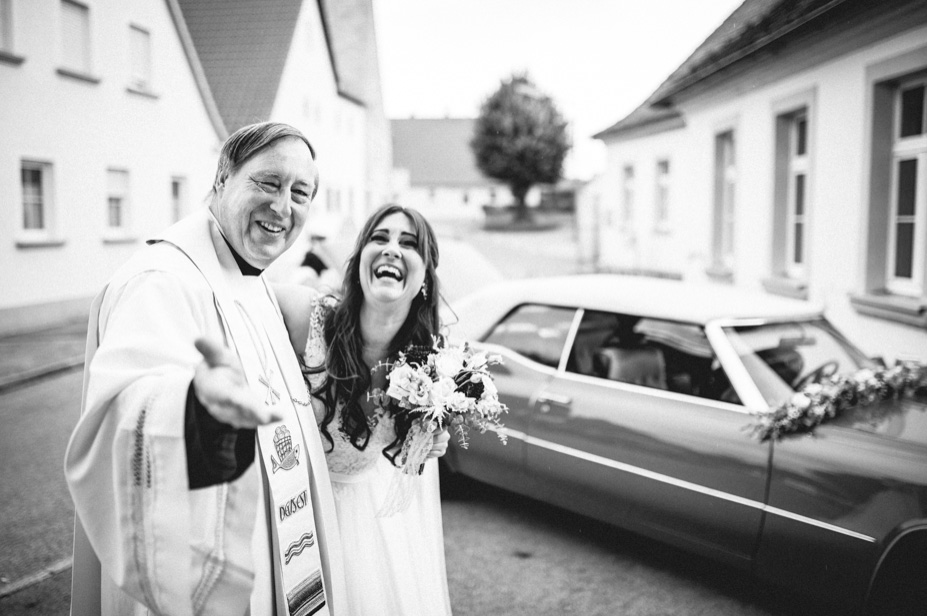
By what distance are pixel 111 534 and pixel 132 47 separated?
13.2 feet

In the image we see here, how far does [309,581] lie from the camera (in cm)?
198

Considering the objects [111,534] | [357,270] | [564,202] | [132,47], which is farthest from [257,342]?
[564,202]

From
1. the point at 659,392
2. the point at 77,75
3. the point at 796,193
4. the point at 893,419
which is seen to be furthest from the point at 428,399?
the point at 796,193

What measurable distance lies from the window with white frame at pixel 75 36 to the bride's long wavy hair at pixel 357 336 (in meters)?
2.73

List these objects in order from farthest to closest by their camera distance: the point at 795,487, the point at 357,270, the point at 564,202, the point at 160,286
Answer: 1. the point at 564,202
2. the point at 795,487
3. the point at 357,270
4. the point at 160,286

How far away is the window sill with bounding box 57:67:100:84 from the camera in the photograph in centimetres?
445

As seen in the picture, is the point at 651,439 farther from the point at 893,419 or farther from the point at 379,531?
the point at 379,531

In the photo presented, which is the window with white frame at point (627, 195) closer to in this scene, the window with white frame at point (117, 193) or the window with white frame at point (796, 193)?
the window with white frame at point (796, 193)

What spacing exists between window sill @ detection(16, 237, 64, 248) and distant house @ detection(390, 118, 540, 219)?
205 ft

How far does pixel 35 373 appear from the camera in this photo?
9258 mm

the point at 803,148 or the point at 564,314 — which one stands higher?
the point at 803,148

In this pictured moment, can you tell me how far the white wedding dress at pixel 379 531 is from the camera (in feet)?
7.81

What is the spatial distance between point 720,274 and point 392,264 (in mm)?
9449

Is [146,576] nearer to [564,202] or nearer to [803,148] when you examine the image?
[803,148]
